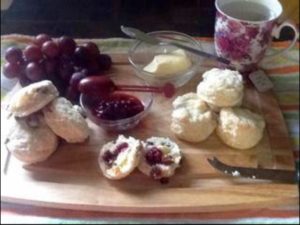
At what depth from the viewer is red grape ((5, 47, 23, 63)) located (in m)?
0.51

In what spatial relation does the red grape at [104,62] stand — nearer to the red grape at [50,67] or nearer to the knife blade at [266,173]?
the red grape at [50,67]

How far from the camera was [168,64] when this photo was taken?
54cm

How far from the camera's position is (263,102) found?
0.53 meters

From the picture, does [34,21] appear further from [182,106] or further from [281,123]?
[281,123]

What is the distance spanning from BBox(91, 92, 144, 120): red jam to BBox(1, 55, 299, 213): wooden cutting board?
0.7 inches

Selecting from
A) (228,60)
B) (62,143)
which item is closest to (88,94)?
(62,143)

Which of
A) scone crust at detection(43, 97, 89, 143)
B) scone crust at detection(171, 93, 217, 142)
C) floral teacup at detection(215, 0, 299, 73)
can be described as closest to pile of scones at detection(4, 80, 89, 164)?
scone crust at detection(43, 97, 89, 143)

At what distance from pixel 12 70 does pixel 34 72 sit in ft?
0.08

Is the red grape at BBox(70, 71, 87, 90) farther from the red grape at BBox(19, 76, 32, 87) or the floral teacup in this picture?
the floral teacup

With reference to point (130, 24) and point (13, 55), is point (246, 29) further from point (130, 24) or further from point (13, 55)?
point (13, 55)

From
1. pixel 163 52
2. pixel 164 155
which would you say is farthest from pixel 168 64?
pixel 164 155

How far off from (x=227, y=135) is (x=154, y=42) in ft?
0.57

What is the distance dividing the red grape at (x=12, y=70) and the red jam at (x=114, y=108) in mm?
91

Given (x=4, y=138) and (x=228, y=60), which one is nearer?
(x=4, y=138)
